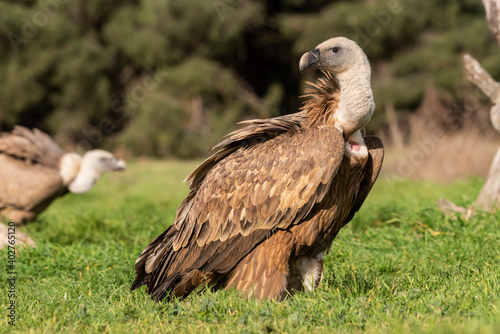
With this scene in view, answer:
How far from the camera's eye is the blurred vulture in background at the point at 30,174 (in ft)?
23.2

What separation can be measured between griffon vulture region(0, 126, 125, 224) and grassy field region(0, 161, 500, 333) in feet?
1.06

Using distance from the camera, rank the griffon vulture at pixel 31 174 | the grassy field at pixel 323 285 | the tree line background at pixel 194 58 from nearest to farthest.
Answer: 1. the grassy field at pixel 323 285
2. the griffon vulture at pixel 31 174
3. the tree line background at pixel 194 58

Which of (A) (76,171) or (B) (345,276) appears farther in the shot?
(A) (76,171)

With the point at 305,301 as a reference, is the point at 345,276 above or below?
below

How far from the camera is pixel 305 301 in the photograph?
371 cm

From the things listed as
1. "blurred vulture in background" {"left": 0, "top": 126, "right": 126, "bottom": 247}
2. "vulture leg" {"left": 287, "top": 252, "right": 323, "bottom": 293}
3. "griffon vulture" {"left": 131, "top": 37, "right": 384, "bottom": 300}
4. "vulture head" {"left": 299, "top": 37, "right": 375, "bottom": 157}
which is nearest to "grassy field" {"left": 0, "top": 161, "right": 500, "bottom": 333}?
"vulture leg" {"left": 287, "top": 252, "right": 323, "bottom": 293}

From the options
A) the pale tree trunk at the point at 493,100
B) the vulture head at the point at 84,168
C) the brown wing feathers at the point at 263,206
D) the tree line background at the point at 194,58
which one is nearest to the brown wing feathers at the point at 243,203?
the brown wing feathers at the point at 263,206

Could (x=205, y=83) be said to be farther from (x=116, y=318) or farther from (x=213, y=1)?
(x=116, y=318)

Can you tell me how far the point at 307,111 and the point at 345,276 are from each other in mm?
1321

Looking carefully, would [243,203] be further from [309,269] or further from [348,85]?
[348,85]

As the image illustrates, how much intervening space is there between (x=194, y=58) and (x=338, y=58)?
57.7ft

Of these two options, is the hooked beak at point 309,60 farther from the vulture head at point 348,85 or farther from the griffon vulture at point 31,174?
the griffon vulture at point 31,174

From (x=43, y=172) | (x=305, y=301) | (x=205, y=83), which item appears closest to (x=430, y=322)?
(x=305, y=301)

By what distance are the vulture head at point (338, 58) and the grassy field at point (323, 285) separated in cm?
145
